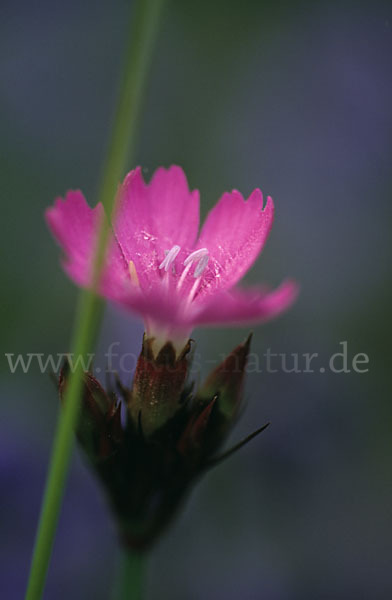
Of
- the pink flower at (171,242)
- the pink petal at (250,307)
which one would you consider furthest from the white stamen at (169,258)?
the pink petal at (250,307)

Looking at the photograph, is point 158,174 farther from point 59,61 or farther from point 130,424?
point 59,61

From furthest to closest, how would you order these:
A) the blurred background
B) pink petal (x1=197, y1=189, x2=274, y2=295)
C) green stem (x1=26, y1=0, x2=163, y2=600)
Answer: the blurred background < pink petal (x1=197, y1=189, x2=274, y2=295) < green stem (x1=26, y1=0, x2=163, y2=600)

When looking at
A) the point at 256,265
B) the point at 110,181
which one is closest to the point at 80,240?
the point at 110,181

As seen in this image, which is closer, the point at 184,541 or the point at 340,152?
the point at 184,541

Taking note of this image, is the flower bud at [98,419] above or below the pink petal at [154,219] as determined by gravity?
below

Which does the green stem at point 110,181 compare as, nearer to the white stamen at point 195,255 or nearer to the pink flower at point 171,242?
the pink flower at point 171,242

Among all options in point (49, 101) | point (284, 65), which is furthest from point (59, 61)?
point (284, 65)

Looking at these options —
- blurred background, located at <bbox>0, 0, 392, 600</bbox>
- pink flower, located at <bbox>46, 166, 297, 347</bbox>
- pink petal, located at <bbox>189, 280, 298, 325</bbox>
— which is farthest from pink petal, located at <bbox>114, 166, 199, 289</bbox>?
blurred background, located at <bbox>0, 0, 392, 600</bbox>

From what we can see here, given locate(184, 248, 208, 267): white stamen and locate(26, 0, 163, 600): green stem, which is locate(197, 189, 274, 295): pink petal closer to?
locate(184, 248, 208, 267): white stamen
